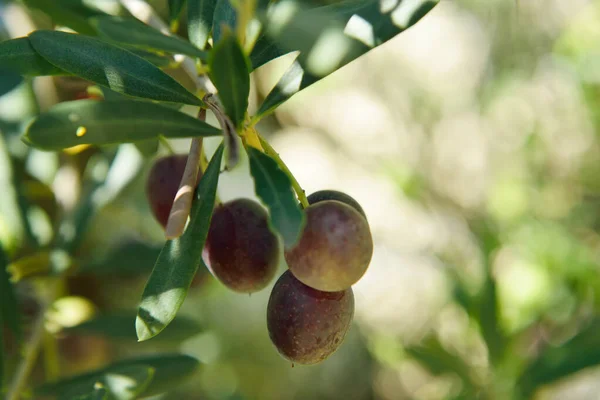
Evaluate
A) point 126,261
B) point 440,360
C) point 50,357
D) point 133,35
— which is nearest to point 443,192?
point 440,360

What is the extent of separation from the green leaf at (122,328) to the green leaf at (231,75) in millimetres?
615

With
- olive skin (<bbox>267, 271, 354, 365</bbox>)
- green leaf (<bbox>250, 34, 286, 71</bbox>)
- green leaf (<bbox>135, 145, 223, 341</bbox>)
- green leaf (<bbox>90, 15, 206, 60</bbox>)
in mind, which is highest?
green leaf (<bbox>250, 34, 286, 71</bbox>)

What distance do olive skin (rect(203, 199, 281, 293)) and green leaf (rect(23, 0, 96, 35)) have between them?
27 centimetres

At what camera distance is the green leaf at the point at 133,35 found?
478mm

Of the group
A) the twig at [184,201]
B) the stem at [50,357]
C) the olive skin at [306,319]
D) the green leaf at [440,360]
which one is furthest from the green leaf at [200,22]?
the green leaf at [440,360]

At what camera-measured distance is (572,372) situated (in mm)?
1338

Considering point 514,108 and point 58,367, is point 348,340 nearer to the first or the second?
point 514,108

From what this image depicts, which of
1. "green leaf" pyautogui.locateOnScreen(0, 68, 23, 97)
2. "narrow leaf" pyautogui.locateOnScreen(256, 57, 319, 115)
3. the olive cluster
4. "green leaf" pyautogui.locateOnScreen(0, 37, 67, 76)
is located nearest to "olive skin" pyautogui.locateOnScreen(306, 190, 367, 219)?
the olive cluster

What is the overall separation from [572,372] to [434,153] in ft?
5.00

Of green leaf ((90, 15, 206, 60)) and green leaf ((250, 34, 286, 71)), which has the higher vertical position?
green leaf ((250, 34, 286, 71))

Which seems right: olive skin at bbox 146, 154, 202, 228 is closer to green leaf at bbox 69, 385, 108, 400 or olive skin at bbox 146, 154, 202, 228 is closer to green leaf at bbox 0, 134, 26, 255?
green leaf at bbox 69, 385, 108, 400

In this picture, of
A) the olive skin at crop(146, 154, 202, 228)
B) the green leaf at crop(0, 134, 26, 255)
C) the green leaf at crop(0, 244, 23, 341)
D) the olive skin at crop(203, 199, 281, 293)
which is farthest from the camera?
the green leaf at crop(0, 134, 26, 255)

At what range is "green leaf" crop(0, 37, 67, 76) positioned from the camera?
63cm

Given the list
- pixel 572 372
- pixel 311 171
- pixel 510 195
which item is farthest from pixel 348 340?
pixel 572 372
